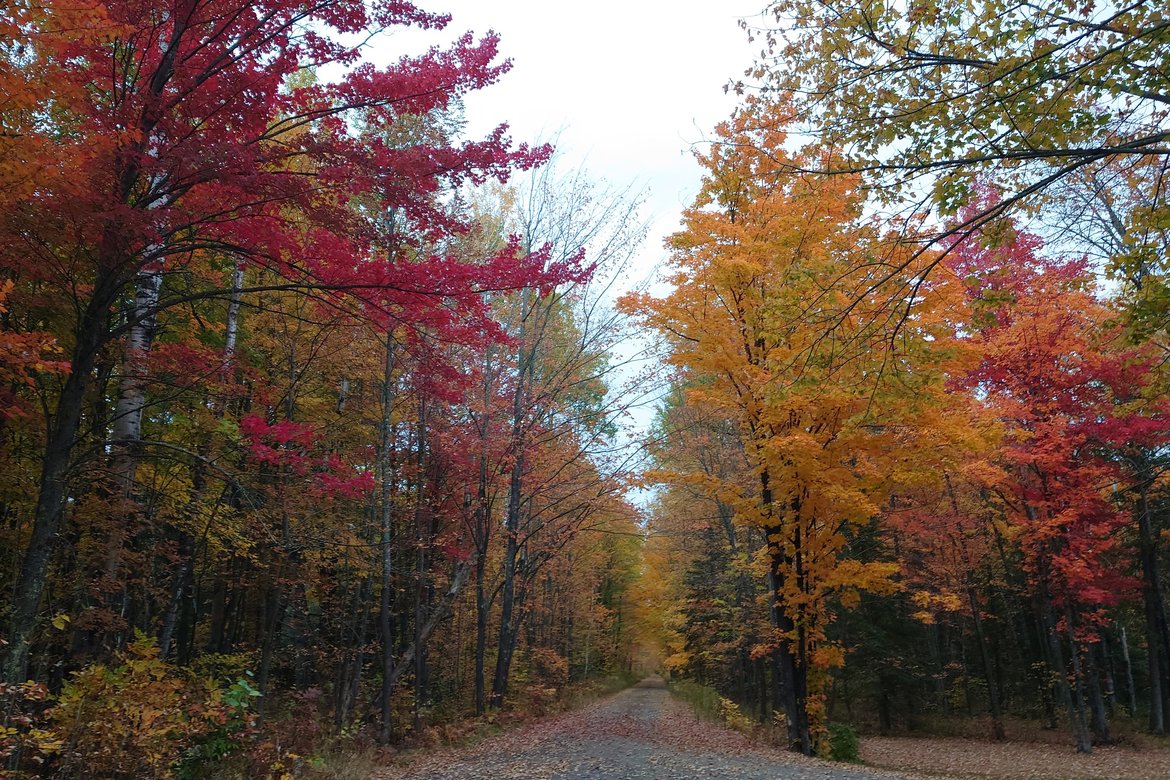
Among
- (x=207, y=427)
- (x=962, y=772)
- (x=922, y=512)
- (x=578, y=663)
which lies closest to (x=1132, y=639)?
(x=922, y=512)

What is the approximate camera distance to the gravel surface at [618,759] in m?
7.90

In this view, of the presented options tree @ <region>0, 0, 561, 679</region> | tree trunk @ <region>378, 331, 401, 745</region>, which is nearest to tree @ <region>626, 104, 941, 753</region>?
tree trunk @ <region>378, 331, 401, 745</region>

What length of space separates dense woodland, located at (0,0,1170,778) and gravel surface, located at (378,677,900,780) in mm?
1231

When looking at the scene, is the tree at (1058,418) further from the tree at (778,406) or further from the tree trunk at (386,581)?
the tree trunk at (386,581)

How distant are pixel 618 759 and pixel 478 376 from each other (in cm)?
639

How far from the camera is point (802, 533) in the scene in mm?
11188

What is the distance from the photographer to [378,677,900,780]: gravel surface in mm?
7898

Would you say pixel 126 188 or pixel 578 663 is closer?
pixel 126 188

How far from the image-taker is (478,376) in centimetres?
1109

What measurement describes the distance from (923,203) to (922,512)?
48.4ft

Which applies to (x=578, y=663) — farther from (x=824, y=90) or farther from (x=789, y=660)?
(x=824, y=90)

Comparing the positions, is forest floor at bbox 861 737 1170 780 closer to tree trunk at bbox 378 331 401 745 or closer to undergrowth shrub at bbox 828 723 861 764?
undergrowth shrub at bbox 828 723 861 764

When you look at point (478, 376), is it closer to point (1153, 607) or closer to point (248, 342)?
point (248, 342)

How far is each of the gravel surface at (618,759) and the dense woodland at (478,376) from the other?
1231 millimetres
